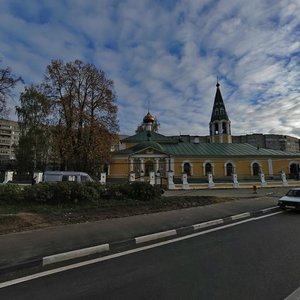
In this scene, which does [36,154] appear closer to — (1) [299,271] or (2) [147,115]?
(2) [147,115]

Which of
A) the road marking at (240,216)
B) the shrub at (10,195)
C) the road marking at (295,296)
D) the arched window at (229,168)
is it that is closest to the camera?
the road marking at (295,296)

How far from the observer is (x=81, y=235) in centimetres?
698

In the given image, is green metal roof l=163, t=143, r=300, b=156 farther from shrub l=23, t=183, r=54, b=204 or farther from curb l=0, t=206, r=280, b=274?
curb l=0, t=206, r=280, b=274

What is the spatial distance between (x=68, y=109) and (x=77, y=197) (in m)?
17.8

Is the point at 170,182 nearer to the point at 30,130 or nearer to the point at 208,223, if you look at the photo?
the point at 208,223

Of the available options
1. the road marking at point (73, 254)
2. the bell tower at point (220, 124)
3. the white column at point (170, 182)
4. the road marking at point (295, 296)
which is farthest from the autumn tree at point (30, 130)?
the road marking at point (295, 296)

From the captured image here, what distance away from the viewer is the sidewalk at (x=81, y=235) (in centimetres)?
552

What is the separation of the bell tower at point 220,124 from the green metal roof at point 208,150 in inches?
222

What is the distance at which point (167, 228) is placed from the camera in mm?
8117

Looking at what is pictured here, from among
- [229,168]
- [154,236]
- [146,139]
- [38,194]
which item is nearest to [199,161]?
[229,168]

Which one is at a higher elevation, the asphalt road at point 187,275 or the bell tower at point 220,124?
the bell tower at point 220,124

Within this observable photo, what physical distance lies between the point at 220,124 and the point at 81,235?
44388 mm

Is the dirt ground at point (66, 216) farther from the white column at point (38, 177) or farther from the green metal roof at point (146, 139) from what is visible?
the green metal roof at point (146, 139)

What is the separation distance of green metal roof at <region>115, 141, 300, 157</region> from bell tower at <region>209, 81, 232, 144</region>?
222 inches
